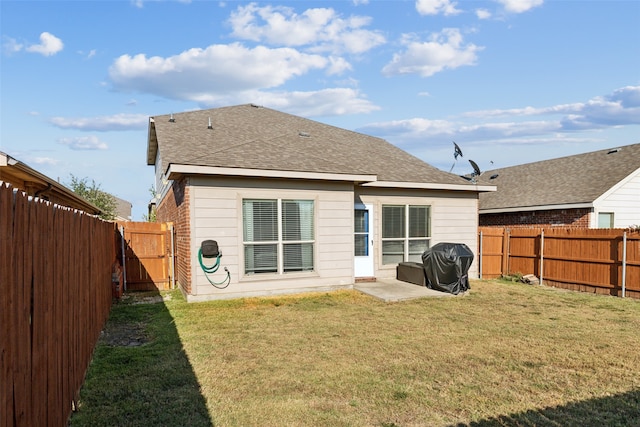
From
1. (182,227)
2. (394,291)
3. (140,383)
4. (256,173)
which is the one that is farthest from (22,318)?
(394,291)

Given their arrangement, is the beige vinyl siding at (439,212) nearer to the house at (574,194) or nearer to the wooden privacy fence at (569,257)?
the wooden privacy fence at (569,257)

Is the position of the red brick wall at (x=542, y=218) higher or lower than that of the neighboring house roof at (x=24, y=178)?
lower

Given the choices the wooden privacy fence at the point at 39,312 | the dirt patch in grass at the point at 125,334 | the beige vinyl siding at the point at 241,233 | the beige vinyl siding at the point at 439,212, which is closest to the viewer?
the wooden privacy fence at the point at 39,312

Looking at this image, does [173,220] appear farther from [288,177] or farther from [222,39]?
[222,39]

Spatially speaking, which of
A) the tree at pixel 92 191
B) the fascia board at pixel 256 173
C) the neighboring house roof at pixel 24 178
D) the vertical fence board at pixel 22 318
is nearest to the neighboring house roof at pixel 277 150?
the fascia board at pixel 256 173

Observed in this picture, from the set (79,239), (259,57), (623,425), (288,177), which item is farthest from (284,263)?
(259,57)

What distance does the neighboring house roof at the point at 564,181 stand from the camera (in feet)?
47.2

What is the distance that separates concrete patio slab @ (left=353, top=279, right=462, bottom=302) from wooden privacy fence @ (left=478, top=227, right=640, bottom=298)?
3821 millimetres

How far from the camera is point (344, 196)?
10156 millimetres

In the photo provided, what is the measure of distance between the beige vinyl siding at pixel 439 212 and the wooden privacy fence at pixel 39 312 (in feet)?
27.1

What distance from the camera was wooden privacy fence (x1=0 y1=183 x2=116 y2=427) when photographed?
1988 millimetres

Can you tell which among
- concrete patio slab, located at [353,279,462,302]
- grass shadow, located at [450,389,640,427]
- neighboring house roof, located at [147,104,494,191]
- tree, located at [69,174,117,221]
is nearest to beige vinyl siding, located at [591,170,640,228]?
neighboring house roof, located at [147,104,494,191]

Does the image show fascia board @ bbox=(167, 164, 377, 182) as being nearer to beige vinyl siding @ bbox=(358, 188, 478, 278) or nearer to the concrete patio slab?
beige vinyl siding @ bbox=(358, 188, 478, 278)

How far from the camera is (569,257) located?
438 inches
